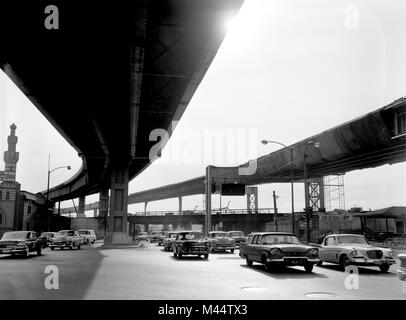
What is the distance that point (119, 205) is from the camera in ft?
156

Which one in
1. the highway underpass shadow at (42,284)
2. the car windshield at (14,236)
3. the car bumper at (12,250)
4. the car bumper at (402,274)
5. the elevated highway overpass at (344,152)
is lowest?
the highway underpass shadow at (42,284)

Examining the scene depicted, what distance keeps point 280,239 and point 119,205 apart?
33596 millimetres

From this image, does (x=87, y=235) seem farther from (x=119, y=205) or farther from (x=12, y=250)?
(x=12, y=250)

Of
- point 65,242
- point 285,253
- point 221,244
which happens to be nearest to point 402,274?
point 285,253

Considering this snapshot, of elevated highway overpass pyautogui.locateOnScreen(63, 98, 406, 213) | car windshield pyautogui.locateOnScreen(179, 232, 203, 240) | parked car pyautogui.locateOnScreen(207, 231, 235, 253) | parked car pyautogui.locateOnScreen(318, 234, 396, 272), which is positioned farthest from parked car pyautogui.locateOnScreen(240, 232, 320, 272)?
elevated highway overpass pyautogui.locateOnScreen(63, 98, 406, 213)

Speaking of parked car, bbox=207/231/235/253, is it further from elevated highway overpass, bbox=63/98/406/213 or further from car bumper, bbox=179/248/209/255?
elevated highway overpass, bbox=63/98/406/213

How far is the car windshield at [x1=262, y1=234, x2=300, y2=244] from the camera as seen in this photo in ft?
54.1

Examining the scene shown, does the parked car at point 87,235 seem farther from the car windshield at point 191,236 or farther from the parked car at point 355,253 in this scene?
the parked car at point 355,253

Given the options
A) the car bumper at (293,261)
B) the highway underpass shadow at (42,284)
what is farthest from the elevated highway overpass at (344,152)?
the highway underpass shadow at (42,284)

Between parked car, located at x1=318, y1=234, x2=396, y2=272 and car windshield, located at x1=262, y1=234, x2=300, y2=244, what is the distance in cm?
169

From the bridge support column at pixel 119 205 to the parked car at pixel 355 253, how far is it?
32.5m

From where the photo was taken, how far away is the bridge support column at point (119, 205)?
153 feet

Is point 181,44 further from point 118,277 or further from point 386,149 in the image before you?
point 386,149
